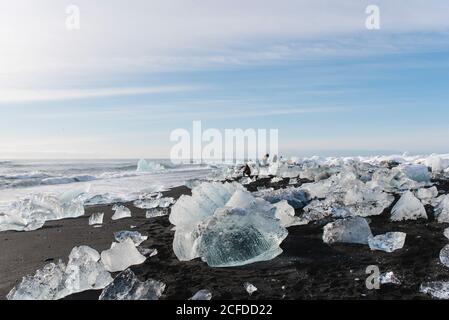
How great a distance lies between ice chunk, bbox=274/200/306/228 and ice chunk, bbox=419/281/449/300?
7.17 feet

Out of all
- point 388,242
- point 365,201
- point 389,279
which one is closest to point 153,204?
point 365,201

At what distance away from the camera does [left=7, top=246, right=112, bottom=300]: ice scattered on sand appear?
10.0 ft

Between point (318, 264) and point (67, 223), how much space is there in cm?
453

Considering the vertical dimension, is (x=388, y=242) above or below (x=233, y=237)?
below

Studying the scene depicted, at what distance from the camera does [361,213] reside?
5.39 metres

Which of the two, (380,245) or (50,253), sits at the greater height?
(380,245)

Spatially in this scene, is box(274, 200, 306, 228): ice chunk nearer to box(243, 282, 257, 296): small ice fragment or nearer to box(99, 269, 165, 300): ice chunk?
box(243, 282, 257, 296): small ice fragment

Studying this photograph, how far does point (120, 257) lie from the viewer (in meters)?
3.68

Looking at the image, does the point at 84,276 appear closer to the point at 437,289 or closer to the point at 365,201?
the point at 437,289

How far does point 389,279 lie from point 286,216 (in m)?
2.01

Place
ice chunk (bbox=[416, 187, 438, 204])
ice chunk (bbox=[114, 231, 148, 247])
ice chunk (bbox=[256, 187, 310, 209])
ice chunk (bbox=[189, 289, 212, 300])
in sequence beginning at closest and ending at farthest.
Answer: ice chunk (bbox=[189, 289, 212, 300]), ice chunk (bbox=[114, 231, 148, 247]), ice chunk (bbox=[416, 187, 438, 204]), ice chunk (bbox=[256, 187, 310, 209])

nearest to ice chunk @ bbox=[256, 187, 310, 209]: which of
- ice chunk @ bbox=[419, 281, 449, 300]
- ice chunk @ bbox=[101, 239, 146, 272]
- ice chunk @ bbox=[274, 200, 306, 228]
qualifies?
ice chunk @ bbox=[274, 200, 306, 228]
